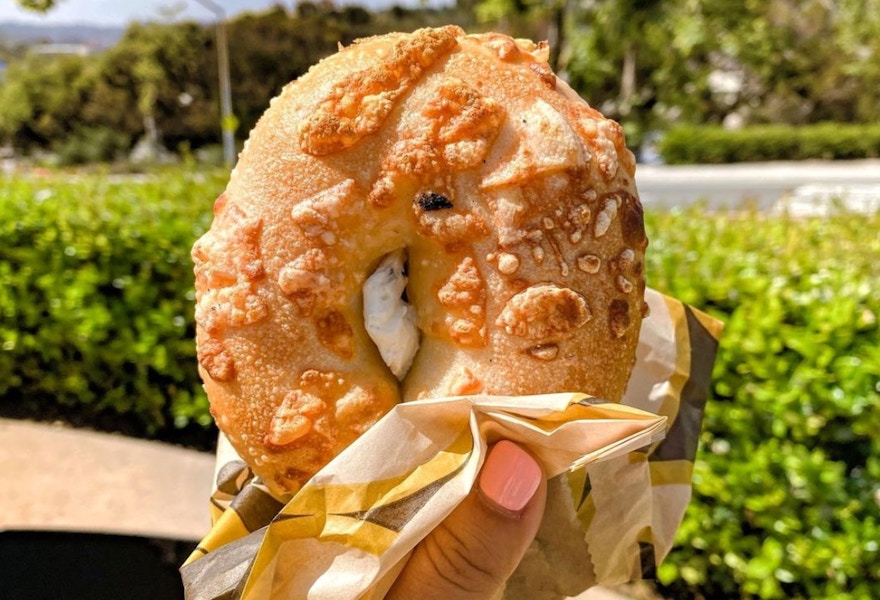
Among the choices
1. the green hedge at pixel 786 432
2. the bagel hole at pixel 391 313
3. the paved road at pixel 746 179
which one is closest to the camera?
the bagel hole at pixel 391 313

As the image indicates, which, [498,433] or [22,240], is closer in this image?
[498,433]

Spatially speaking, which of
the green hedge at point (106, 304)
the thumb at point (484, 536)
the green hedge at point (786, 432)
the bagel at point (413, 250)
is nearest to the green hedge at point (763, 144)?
the green hedge at point (106, 304)

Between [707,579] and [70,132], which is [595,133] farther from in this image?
[70,132]

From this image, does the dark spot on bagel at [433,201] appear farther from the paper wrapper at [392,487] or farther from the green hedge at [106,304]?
the green hedge at [106,304]

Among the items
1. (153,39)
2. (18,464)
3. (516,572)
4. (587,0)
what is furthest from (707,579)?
(153,39)

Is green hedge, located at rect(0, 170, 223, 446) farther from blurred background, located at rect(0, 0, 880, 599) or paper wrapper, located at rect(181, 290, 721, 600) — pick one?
paper wrapper, located at rect(181, 290, 721, 600)

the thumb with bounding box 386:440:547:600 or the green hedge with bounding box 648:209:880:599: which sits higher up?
the thumb with bounding box 386:440:547:600

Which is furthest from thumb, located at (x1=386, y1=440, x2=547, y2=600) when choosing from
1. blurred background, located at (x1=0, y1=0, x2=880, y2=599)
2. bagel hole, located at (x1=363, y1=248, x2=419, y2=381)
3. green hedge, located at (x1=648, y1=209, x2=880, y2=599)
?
green hedge, located at (x1=648, y1=209, x2=880, y2=599)

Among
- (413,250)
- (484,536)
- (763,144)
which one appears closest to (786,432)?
(484,536)
